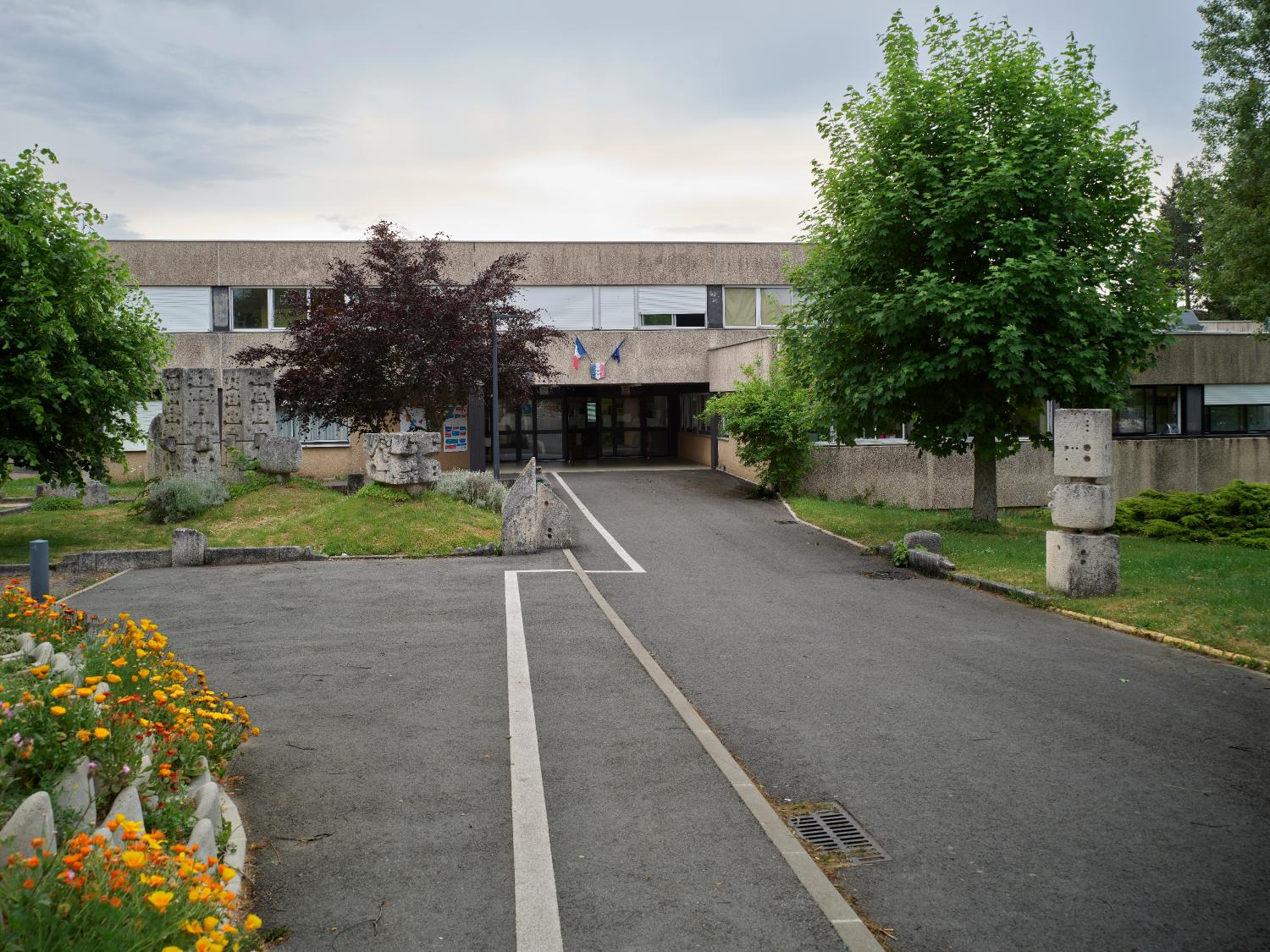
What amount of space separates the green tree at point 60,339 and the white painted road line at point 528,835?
10493 mm

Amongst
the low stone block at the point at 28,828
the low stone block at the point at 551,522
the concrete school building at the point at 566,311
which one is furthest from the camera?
the concrete school building at the point at 566,311

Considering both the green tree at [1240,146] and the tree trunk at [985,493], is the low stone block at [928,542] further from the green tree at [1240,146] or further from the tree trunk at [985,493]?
the green tree at [1240,146]

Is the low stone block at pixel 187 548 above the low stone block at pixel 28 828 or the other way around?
the other way around

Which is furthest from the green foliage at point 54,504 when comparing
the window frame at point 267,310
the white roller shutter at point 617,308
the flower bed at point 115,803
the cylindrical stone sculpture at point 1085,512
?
the cylindrical stone sculpture at point 1085,512

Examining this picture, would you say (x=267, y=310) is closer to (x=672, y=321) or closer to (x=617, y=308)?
(x=617, y=308)

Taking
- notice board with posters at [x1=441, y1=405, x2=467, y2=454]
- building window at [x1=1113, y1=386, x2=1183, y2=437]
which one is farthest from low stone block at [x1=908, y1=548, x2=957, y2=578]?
notice board with posters at [x1=441, y1=405, x2=467, y2=454]

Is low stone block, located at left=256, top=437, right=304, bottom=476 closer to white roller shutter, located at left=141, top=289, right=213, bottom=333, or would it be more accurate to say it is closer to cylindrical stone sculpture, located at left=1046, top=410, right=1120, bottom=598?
white roller shutter, located at left=141, top=289, right=213, bottom=333

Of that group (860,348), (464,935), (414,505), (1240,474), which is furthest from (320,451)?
(464,935)

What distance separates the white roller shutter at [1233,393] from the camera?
26.1 metres

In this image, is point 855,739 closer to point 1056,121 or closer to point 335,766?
point 335,766

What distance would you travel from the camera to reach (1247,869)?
15.9 feet

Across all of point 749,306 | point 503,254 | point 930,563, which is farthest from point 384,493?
point 749,306

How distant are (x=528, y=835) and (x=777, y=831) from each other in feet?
4.13

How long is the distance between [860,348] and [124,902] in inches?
636
